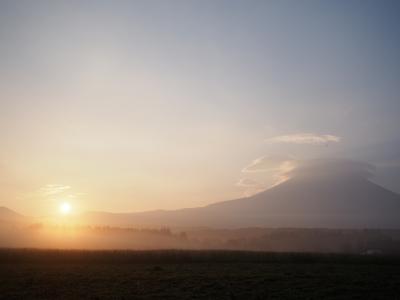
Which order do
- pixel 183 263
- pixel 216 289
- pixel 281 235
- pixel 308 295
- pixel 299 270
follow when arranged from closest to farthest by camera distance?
pixel 308 295
pixel 216 289
pixel 299 270
pixel 183 263
pixel 281 235

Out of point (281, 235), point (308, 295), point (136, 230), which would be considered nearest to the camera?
point (308, 295)

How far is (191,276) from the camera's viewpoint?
106 feet

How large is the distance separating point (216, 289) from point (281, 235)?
13838cm

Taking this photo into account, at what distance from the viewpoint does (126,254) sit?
45.5 metres

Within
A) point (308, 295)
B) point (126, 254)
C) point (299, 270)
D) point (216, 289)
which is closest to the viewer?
point (308, 295)

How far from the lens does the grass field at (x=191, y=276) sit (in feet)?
83.8

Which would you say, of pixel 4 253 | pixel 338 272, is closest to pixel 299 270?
pixel 338 272

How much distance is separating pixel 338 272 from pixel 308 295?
38.1 feet

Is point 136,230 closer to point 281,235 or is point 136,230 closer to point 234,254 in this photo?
point 281,235

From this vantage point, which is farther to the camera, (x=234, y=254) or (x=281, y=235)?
(x=281, y=235)

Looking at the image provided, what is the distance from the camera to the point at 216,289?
26.8 m

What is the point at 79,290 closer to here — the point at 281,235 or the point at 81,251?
the point at 81,251

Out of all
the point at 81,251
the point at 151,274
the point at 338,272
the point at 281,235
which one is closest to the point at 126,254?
the point at 81,251

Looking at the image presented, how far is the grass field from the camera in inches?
1005
